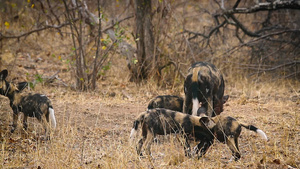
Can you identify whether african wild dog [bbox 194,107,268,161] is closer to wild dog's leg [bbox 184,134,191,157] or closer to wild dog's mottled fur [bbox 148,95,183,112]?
wild dog's leg [bbox 184,134,191,157]

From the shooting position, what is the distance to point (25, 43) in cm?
1007

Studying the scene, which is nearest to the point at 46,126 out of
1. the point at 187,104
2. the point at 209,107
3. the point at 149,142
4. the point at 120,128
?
the point at 120,128

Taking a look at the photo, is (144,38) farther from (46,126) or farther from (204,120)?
(204,120)

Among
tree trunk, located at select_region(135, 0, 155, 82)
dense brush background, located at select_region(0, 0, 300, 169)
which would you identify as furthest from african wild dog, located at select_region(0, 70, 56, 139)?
tree trunk, located at select_region(135, 0, 155, 82)

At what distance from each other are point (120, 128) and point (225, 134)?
1598 mm

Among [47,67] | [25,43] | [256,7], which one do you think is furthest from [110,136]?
[25,43]

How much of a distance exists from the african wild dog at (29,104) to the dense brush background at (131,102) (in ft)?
0.49

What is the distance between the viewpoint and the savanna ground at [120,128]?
3.68 meters

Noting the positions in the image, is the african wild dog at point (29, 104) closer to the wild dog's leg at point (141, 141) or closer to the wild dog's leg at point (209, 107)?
the wild dog's leg at point (141, 141)

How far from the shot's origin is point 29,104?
15.1 ft

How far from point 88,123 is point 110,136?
1.84ft

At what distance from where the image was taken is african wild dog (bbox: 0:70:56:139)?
4531 mm

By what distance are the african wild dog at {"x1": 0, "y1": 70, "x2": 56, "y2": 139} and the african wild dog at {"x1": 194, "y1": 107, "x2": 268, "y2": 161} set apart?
1784 millimetres

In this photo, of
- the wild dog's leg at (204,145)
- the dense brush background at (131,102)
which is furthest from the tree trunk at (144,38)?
the wild dog's leg at (204,145)
